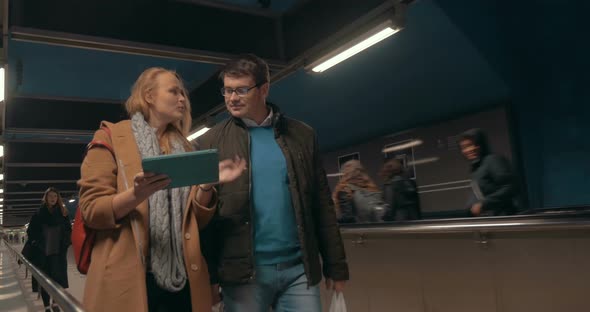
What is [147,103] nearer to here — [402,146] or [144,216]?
[144,216]

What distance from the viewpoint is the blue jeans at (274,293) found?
173 cm

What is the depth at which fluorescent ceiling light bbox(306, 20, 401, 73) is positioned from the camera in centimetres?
409

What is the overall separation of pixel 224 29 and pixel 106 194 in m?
3.99

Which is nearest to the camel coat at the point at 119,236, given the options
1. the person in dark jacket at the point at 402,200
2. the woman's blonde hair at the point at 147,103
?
the woman's blonde hair at the point at 147,103

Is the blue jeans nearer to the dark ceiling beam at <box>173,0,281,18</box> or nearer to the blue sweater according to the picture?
the blue sweater

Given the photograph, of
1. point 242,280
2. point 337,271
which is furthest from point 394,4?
point 242,280

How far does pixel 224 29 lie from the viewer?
5129 mm

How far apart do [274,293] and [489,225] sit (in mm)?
2093

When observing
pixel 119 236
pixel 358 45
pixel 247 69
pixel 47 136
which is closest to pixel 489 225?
pixel 358 45

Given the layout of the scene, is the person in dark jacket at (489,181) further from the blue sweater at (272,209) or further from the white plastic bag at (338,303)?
the blue sweater at (272,209)

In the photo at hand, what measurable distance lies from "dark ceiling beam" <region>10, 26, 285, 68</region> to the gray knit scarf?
3.20 m

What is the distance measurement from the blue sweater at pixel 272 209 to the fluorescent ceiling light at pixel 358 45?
2540mm

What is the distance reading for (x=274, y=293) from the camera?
1.80 metres

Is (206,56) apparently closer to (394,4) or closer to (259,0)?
(259,0)
